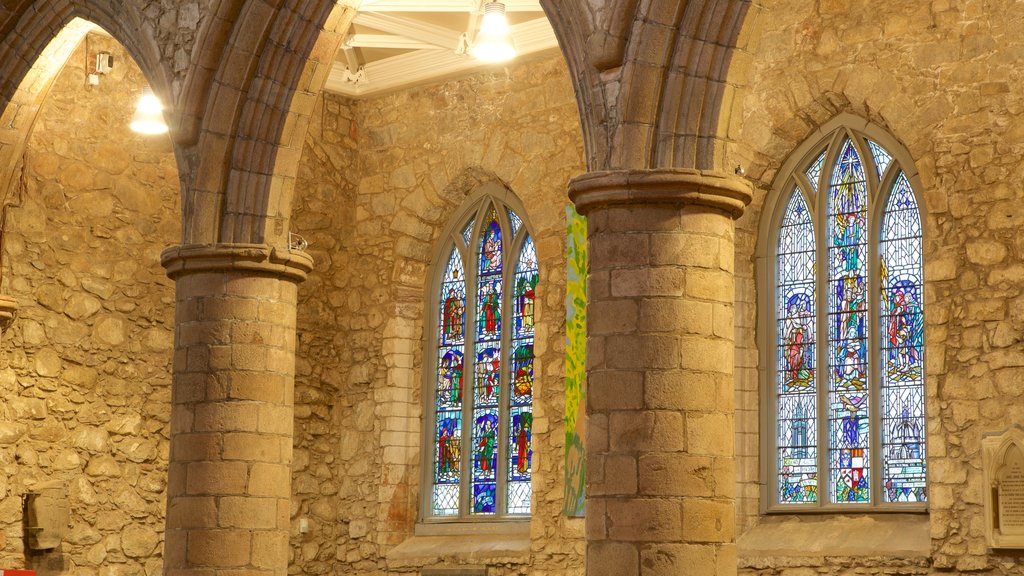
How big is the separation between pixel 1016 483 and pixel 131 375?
5.84 m

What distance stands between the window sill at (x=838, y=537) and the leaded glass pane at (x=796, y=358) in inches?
9.7

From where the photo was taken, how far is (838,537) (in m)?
8.44

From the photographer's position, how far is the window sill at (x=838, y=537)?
26.7 feet

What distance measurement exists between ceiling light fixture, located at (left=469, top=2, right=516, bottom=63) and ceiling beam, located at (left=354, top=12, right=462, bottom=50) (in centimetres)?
138

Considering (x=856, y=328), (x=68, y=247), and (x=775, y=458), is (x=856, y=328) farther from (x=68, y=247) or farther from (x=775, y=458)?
(x=68, y=247)

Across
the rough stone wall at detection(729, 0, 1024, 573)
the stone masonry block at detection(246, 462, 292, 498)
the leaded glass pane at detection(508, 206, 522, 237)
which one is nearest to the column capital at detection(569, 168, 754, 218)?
the rough stone wall at detection(729, 0, 1024, 573)

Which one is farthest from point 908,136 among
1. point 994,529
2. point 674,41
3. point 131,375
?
point 131,375

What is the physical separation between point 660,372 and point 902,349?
12.0 feet

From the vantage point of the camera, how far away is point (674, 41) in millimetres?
5812

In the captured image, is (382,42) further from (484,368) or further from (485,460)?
(485,460)

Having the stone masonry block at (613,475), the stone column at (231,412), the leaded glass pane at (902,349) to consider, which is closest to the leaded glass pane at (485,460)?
the leaded glass pane at (902,349)

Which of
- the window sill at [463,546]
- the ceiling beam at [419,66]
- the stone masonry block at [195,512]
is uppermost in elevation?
the ceiling beam at [419,66]

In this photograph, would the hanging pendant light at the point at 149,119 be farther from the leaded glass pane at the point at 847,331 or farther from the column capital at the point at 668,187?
the column capital at the point at 668,187

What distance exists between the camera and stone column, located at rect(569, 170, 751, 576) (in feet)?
17.7
